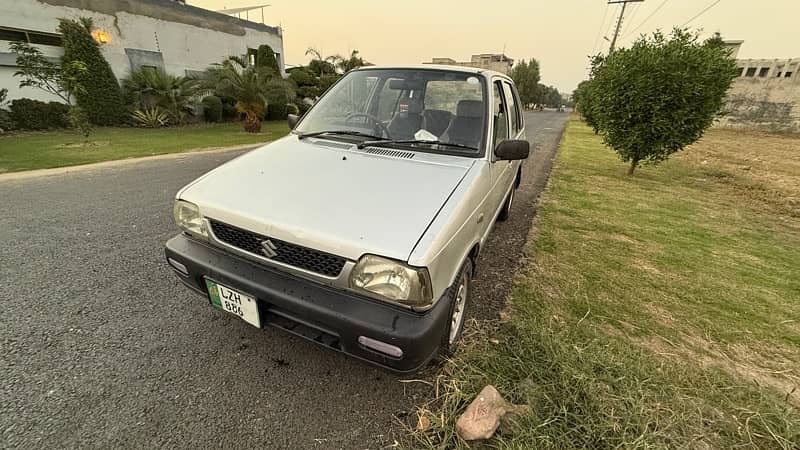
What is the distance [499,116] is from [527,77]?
61804 mm

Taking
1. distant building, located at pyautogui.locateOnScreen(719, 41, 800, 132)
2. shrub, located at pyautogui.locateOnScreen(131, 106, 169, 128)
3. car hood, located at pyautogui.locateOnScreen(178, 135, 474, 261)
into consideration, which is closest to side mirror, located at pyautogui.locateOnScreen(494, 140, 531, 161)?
car hood, located at pyautogui.locateOnScreen(178, 135, 474, 261)

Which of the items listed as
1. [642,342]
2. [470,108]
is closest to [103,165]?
[470,108]

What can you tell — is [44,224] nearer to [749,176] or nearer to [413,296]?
[413,296]

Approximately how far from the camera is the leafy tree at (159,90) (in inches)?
499

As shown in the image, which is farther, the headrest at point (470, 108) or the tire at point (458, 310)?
the headrest at point (470, 108)

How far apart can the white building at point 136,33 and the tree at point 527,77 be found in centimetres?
4809

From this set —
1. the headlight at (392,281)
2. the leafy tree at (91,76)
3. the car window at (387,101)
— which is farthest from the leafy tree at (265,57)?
the headlight at (392,281)

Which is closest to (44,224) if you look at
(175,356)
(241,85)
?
(175,356)

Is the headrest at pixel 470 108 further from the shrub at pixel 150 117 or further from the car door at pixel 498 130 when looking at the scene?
the shrub at pixel 150 117

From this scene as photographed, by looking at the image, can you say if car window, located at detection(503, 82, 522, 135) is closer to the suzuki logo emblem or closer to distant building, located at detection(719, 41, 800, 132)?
the suzuki logo emblem

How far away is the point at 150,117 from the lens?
507 inches

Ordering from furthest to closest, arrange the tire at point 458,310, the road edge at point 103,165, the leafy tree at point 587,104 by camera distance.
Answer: the leafy tree at point 587,104
the road edge at point 103,165
the tire at point 458,310

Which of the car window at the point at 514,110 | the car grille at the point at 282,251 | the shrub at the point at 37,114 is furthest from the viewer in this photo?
the shrub at the point at 37,114

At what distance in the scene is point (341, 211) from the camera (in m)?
1.56
